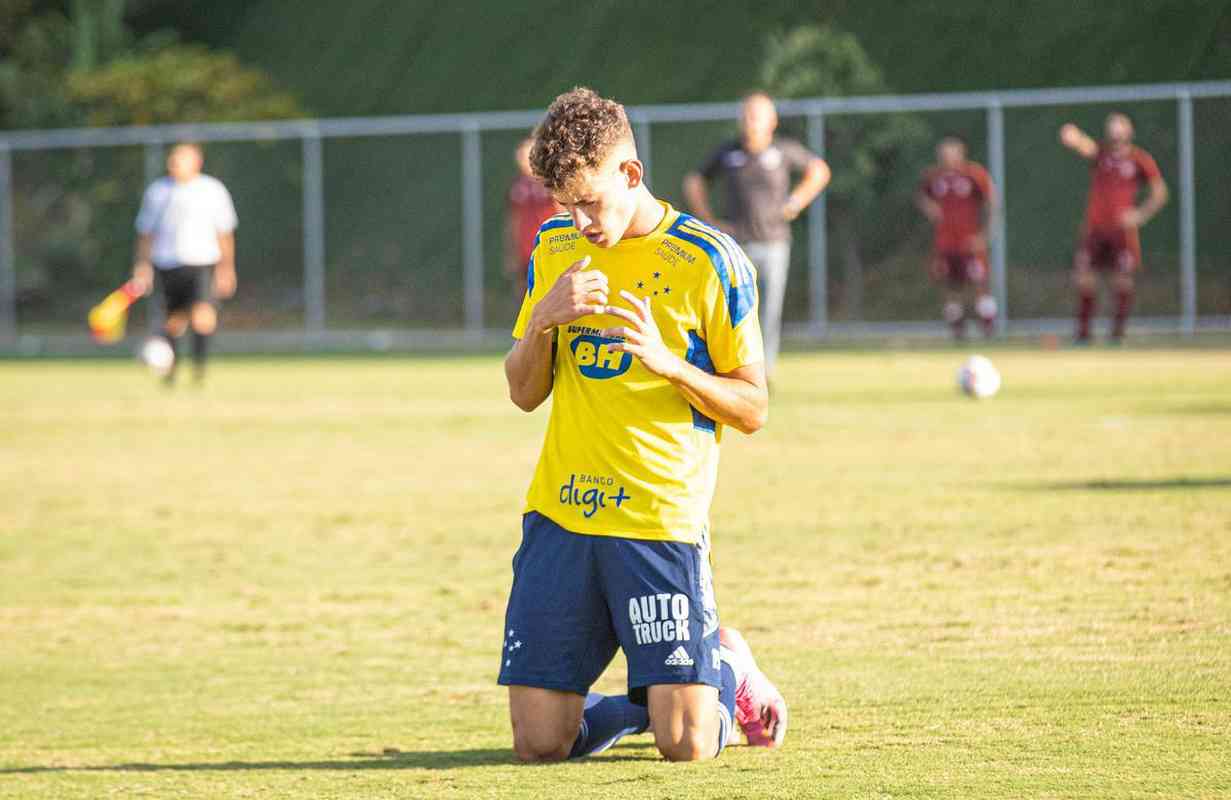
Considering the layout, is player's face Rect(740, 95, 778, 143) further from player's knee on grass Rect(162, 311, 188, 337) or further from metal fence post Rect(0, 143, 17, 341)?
metal fence post Rect(0, 143, 17, 341)

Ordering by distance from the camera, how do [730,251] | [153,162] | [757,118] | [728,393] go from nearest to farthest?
[728,393] → [730,251] → [757,118] → [153,162]

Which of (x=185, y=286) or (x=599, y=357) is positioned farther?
(x=185, y=286)

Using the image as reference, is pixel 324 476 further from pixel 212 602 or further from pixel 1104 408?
pixel 1104 408

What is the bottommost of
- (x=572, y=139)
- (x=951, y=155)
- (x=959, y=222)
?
(x=572, y=139)

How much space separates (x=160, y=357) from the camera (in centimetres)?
2098

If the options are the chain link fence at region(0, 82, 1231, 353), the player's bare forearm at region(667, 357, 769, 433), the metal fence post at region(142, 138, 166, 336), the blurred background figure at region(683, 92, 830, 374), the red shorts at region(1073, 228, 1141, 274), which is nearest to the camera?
the player's bare forearm at region(667, 357, 769, 433)

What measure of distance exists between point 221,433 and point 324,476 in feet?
9.85

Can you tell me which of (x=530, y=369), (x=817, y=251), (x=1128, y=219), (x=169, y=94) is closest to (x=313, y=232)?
(x=817, y=251)

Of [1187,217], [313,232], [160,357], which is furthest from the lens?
[313,232]

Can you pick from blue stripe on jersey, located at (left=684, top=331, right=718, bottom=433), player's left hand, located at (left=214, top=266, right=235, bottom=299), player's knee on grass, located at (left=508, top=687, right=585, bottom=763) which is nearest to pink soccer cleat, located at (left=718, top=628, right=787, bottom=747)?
player's knee on grass, located at (left=508, top=687, right=585, bottom=763)

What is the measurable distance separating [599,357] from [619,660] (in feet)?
5.74

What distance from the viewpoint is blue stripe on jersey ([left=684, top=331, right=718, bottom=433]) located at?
5.08 m

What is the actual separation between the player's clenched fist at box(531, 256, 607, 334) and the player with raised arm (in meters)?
0.03

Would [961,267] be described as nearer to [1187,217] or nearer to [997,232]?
[997,232]
